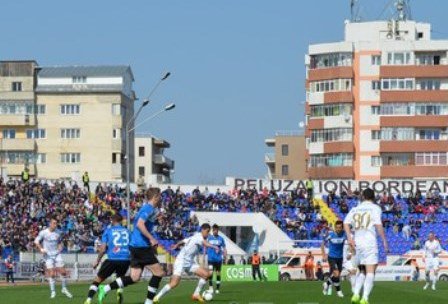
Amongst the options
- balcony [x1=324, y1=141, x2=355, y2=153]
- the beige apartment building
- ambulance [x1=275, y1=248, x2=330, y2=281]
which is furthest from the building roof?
ambulance [x1=275, y1=248, x2=330, y2=281]

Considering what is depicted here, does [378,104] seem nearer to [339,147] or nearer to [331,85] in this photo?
[331,85]

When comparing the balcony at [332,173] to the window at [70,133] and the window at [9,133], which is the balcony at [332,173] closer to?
the window at [70,133]

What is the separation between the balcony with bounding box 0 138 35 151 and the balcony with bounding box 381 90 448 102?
38.1 meters

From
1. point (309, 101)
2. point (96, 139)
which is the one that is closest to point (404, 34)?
point (309, 101)

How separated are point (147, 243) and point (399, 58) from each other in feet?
316

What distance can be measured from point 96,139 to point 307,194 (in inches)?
1954

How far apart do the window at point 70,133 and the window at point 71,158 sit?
1.91 m

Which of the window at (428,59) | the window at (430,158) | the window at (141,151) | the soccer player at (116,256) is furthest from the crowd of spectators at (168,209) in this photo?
the window at (141,151)

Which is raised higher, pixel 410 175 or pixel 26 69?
pixel 26 69

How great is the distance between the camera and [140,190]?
88.1 metres

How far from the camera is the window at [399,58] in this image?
397 ft

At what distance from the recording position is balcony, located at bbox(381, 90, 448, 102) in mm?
120125

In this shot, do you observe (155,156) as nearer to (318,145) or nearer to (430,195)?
(318,145)

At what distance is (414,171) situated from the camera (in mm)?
118688
